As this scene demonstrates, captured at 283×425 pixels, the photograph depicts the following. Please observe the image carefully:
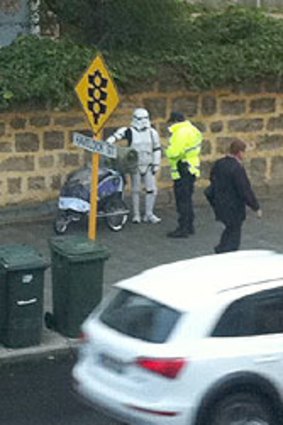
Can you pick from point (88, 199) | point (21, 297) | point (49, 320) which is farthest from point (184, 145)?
point (21, 297)

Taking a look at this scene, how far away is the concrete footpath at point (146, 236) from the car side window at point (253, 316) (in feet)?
19.1

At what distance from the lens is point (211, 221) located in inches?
756

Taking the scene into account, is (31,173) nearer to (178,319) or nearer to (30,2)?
(30,2)

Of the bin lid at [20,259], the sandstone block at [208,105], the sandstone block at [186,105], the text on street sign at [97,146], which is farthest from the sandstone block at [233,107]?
the bin lid at [20,259]

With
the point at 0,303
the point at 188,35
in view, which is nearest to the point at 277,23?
the point at 188,35

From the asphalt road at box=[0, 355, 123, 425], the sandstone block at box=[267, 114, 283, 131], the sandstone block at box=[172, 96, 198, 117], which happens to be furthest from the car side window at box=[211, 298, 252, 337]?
the sandstone block at box=[267, 114, 283, 131]

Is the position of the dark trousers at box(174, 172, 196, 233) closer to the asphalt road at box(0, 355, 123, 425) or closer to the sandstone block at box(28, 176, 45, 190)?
the sandstone block at box(28, 176, 45, 190)

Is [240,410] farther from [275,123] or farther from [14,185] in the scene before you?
[275,123]

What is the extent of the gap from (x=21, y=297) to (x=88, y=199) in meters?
5.30

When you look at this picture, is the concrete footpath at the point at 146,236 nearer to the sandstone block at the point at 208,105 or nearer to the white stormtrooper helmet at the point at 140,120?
the sandstone block at the point at 208,105

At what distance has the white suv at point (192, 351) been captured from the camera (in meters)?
9.02

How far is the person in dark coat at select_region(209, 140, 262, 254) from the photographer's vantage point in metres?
15.0

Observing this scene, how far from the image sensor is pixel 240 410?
9180 millimetres

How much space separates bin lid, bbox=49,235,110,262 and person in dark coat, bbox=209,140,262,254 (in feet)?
7.88
